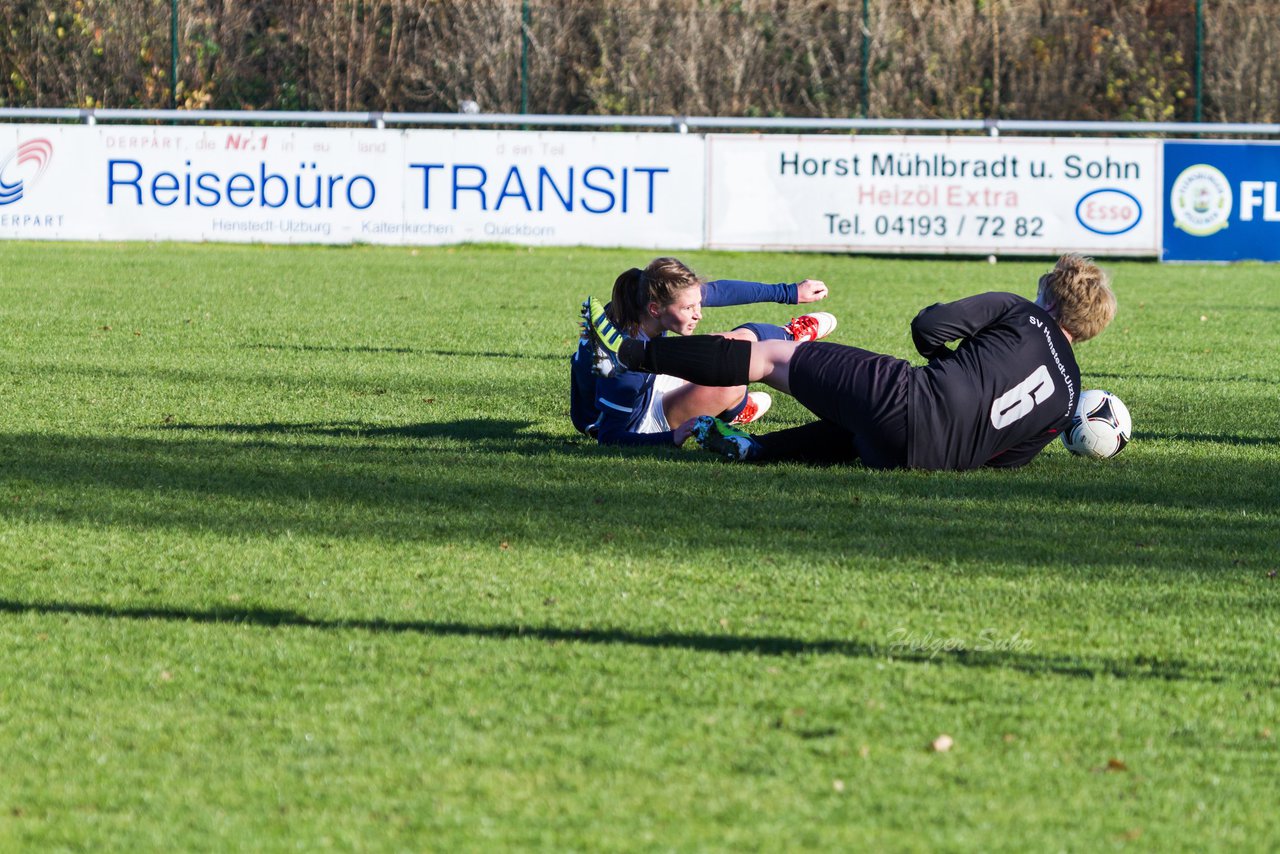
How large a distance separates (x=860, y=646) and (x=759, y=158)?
1535 cm

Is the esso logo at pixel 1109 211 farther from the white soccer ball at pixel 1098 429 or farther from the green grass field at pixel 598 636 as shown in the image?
the white soccer ball at pixel 1098 429

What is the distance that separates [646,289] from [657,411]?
0.61m

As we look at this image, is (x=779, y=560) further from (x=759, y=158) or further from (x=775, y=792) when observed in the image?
(x=759, y=158)

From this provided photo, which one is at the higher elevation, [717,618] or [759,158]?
[759,158]

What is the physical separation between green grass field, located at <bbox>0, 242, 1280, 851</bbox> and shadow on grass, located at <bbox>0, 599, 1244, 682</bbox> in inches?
0.6

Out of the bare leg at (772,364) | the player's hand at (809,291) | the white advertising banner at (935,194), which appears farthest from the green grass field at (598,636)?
the white advertising banner at (935,194)

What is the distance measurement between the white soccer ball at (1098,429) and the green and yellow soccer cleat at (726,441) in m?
1.39

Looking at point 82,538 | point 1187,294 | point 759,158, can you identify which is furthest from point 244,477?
point 759,158

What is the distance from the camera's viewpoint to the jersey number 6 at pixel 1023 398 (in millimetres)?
6352

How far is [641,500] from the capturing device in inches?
240

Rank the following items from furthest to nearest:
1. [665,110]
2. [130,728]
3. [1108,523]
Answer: [665,110] → [1108,523] → [130,728]

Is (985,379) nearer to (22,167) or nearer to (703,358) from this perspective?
(703,358)

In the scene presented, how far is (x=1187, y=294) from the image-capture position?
15.5 m

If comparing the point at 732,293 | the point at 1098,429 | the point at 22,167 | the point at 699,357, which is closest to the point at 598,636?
the point at 699,357
